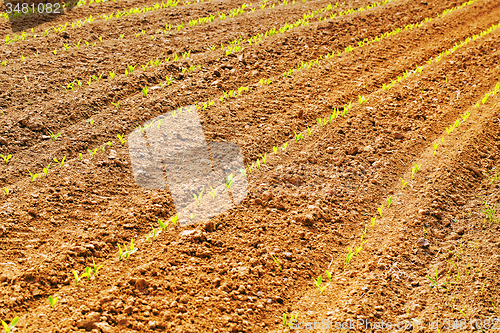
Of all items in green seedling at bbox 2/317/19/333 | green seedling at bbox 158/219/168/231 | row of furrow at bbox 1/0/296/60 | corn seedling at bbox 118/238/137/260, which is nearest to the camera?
green seedling at bbox 2/317/19/333

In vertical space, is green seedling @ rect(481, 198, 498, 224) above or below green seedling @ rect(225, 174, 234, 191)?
below

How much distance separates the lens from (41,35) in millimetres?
5770

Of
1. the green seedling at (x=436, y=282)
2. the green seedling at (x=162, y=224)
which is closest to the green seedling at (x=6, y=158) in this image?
the green seedling at (x=162, y=224)

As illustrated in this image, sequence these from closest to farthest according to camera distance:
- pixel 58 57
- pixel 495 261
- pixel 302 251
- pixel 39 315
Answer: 1. pixel 39 315
2. pixel 495 261
3. pixel 302 251
4. pixel 58 57

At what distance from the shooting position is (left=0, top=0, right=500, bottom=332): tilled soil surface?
2539mm

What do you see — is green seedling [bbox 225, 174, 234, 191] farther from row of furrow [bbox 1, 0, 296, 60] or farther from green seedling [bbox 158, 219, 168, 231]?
row of furrow [bbox 1, 0, 296, 60]

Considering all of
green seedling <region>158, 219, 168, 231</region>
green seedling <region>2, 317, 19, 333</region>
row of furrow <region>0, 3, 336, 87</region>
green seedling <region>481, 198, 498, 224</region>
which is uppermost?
row of furrow <region>0, 3, 336, 87</region>

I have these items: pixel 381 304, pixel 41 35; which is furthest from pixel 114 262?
pixel 41 35

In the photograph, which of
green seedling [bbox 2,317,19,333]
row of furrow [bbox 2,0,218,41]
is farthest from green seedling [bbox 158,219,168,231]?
row of furrow [bbox 2,0,218,41]

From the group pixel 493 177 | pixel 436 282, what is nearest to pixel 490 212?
pixel 493 177

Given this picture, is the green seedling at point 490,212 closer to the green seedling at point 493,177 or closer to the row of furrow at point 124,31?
the green seedling at point 493,177

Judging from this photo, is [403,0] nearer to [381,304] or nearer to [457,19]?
[457,19]

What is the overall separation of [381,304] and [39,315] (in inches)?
89.9

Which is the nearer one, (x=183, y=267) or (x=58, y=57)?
(x=183, y=267)
